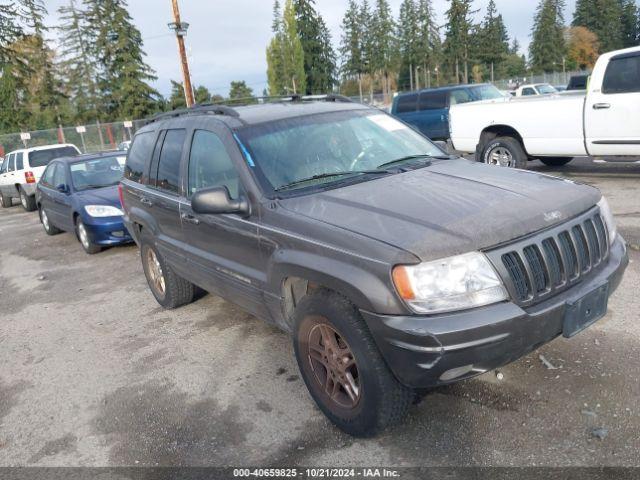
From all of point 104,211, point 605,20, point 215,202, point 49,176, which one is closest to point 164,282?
point 215,202

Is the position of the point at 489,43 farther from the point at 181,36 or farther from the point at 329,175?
the point at 329,175

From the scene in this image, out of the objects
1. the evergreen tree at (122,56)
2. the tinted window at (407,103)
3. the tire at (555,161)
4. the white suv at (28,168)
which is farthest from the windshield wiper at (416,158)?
the evergreen tree at (122,56)

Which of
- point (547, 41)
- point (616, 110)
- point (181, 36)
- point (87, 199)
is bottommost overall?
point (87, 199)

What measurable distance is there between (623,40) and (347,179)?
98.7 m

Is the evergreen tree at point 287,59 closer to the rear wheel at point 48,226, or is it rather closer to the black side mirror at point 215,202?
the rear wheel at point 48,226

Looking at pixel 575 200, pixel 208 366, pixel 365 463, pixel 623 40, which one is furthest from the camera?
pixel 623 40

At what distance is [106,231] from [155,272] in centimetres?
312

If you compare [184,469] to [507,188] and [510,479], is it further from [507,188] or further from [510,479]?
[507,188]

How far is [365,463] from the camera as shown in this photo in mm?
2750

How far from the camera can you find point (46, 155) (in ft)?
49.7

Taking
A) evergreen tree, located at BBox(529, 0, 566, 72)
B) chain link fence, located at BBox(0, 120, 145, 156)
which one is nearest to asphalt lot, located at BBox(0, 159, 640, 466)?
chain link fence, located at BBox(0, 120, 145, 156)

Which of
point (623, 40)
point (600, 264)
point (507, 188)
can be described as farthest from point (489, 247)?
point (623, 40)

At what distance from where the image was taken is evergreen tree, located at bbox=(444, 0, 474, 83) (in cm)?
6725

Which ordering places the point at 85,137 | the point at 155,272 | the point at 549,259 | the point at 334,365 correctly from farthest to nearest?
the point at 85,137 → the point at 155,272 → the point at 334,365 → the point at 549,259
